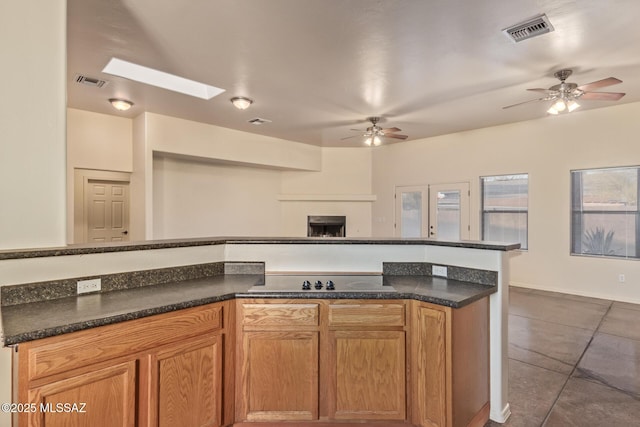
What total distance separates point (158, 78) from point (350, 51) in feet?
7.65

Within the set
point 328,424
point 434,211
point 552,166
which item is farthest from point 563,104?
point 328,424

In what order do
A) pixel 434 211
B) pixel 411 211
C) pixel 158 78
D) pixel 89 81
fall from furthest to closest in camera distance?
pixel 411 211 → pixel 434 211 → pixel 158 78 → pixel 89 81

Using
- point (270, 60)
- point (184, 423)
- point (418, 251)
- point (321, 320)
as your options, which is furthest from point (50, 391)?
point (270, 60)

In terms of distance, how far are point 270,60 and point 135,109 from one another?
2652 millimetres

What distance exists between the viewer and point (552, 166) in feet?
17.4

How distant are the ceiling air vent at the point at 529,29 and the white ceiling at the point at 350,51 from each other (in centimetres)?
6

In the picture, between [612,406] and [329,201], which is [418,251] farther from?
[329,201]

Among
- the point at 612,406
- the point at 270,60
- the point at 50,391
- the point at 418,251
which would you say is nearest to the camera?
the point at 50,391

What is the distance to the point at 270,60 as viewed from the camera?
326 cm

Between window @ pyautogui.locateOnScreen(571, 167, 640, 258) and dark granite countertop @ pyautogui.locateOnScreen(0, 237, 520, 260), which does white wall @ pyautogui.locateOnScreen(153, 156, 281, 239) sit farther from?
window @ pyautogui.locateOnScreen(571, 167, 640, 258)

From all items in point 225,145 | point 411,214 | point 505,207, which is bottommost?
point 411,214

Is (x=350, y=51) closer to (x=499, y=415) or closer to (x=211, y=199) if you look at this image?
(x=499, y=415)

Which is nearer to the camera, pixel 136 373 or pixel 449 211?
pixel 136 373

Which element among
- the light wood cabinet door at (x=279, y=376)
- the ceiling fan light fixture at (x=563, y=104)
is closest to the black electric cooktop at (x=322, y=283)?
the light wood cabinet door at (x=279, y=376)
